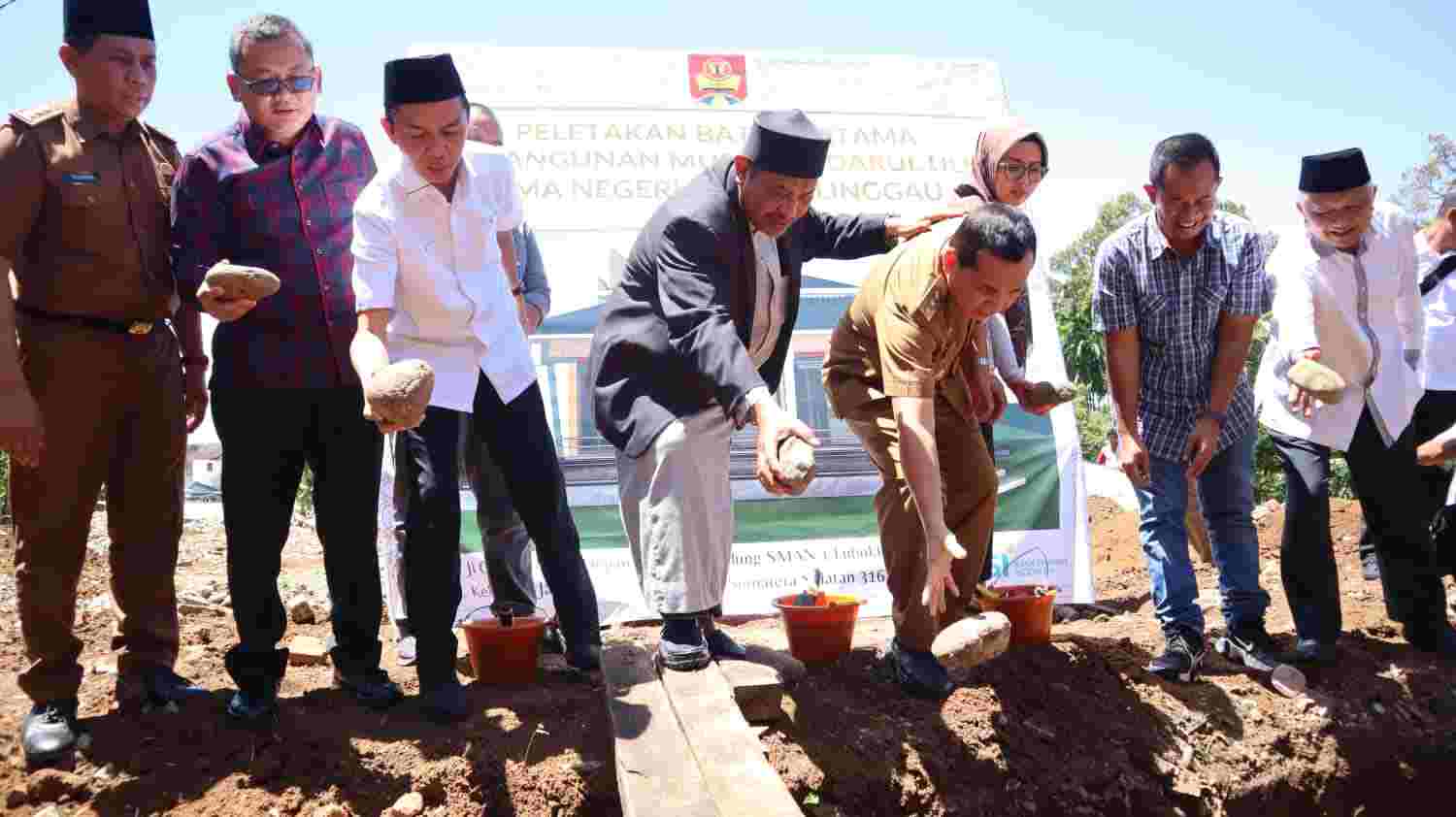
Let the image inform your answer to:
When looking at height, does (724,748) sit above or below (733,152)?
below

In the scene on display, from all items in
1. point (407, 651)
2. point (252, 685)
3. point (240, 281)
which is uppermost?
point (240, 281)

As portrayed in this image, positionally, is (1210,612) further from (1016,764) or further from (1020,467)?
(1016,764)

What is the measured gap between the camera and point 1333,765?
3.93 metres

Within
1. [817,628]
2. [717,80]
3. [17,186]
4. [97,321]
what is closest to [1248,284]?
[817,628]

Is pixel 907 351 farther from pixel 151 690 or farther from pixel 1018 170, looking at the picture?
pixel 151 690

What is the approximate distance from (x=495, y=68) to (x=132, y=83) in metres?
2.59

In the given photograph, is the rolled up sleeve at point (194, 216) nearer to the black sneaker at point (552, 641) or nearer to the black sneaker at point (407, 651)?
the black sneaker at point (407, 651)

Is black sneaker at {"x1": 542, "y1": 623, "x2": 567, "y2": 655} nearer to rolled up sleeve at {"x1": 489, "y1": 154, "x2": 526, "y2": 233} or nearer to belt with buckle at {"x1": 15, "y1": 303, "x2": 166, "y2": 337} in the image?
rolled up sleeve at {"x1": 489, "y1": 154, "x2": 526, "y2": 233}

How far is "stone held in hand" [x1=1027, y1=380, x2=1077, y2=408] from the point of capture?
12.6ft

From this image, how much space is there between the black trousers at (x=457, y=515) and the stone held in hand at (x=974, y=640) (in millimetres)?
1071

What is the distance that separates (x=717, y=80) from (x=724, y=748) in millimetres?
3901

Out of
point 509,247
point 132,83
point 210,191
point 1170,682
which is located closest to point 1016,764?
point 1170,682

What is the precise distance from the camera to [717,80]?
592cm

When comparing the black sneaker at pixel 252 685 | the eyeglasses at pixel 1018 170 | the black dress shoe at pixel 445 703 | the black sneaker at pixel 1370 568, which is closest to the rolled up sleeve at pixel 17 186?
the black sneaker at pixel 252 685
